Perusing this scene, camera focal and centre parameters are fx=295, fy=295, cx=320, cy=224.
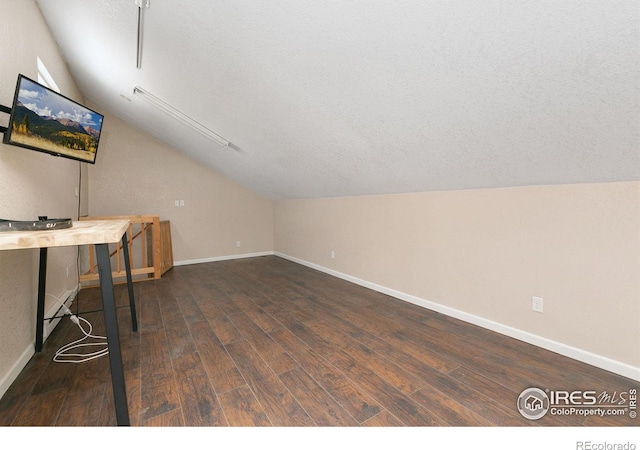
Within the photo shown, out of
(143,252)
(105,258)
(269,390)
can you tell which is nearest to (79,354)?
(105,258)

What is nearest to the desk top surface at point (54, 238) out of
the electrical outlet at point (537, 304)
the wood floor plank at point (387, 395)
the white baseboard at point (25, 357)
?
the white baseboard at point (25, 357)

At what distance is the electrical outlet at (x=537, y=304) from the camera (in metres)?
2.08

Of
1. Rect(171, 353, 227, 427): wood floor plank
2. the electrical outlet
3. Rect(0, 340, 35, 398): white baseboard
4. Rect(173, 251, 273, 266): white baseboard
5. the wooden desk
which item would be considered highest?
the wooden desk

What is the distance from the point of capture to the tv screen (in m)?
1.61

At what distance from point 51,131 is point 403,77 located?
7.54ft

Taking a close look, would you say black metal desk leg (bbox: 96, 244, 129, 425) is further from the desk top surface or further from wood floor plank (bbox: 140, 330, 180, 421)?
wood floor plank (bbox: 140, 330, 180, 421)

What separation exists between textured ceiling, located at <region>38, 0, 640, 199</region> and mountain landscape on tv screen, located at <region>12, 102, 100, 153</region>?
31.1 inches

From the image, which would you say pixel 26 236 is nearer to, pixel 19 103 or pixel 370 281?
pixel 19 103

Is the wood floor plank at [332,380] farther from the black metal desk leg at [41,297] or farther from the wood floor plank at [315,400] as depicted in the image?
the black metal desk leg at [41,297]

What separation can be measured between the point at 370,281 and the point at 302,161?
1.65m

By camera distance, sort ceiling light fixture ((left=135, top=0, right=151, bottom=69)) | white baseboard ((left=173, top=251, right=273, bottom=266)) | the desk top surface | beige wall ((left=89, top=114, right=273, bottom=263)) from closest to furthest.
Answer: the desk top surface → ceiling light fixture ((left=135, top=0, right=151, bottom=69)) → beige wall ((left=89, top=114, right=273, bottom=263)) → white baseboard ((left=173, top=251, right=273, bottom=266))

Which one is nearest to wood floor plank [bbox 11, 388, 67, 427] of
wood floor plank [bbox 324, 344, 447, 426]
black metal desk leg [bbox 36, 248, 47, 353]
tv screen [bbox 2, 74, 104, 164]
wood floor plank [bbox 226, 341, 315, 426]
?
black metal desk leg [bbox 36, 248, 47, 353]

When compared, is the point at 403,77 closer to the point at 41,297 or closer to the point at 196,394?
the point at 196,394
